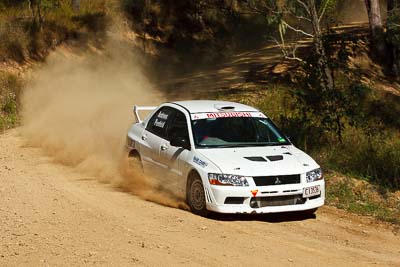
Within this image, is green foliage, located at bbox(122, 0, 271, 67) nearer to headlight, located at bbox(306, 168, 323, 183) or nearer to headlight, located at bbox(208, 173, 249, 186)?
headlight, located at bbox(306, 168, 323, 183)

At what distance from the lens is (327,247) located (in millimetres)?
8883

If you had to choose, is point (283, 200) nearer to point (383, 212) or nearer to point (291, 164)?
point (291, 164)

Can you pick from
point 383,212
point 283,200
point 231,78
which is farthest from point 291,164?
point 231,78

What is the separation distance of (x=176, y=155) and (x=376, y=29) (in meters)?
17.4

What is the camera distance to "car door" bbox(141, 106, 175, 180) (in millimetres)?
11570

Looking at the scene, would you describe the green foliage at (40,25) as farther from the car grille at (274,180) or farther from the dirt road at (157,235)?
the car grille at (274,180)

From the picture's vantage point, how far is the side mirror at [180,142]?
10883mm

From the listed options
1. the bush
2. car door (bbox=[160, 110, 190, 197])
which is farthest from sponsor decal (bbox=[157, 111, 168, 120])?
the bush

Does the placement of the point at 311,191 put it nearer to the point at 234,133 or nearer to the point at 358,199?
the point at 234,133

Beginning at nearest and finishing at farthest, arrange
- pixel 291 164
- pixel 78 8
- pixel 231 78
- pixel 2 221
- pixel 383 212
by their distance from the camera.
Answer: pixel 2 221 < pixel 291 164 < pixel 383 212 < pixel 231 78 < pixel 78 8

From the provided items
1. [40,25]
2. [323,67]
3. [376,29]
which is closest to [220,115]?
[323,67]

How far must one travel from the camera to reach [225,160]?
10273 mm

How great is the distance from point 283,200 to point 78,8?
2424 centimetres

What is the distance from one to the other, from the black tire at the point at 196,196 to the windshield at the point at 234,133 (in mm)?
603
